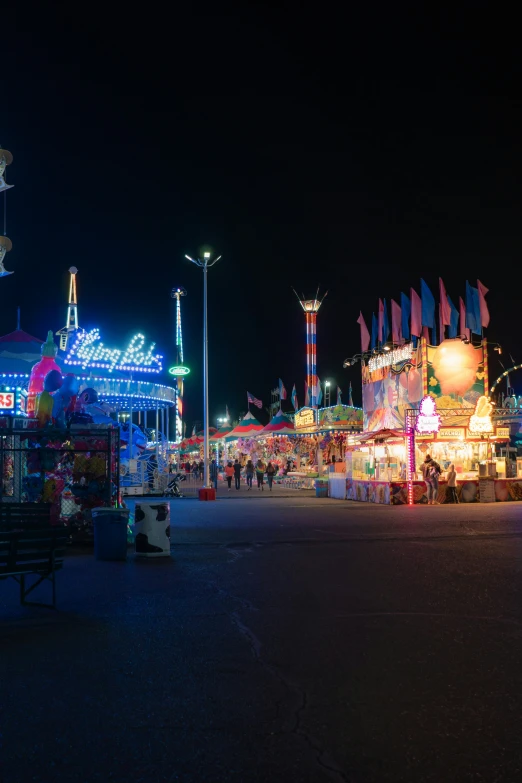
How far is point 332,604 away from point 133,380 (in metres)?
25.6

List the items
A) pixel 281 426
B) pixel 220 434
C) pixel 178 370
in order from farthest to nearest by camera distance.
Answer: pixel 220 434, pixel 281 426, pixel 178 370

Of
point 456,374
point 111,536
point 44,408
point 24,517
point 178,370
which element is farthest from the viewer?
point 178,370

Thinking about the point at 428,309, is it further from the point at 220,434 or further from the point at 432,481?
the point at 220,434

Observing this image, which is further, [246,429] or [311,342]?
[311,342]

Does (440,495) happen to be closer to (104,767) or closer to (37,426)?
(37,426)

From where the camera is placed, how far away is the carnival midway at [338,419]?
14586 millimetres

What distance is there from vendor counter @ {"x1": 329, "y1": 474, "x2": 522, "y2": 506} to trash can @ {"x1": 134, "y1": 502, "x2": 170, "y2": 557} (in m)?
15.0

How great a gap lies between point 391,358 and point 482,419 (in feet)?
24.2

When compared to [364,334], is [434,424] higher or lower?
lower

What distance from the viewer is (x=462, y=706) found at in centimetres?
476

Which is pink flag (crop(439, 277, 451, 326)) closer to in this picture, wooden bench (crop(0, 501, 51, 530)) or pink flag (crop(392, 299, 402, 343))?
pink flag (crop(392, 299, 402, 343))

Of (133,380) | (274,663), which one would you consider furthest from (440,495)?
(274,663)

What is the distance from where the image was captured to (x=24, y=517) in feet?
31.9

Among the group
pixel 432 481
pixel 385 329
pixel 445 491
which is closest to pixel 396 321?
pixel 385 329
